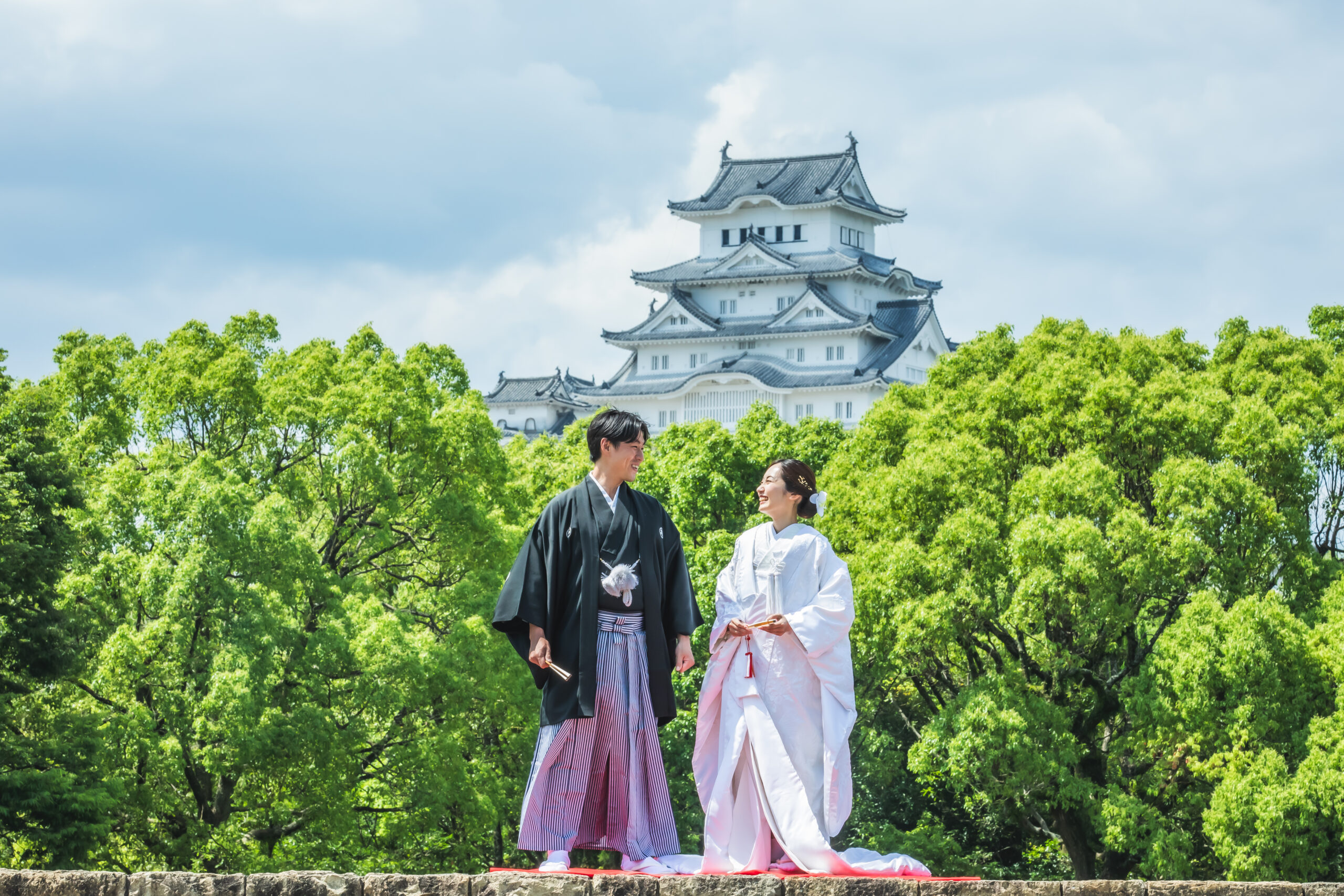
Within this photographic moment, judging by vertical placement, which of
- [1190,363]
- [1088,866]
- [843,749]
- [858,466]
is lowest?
[1088,866]

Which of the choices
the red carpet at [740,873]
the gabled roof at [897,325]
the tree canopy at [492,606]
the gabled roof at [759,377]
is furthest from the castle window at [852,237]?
the red carpet at [740,873]

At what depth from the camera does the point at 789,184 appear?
4753 centimetres

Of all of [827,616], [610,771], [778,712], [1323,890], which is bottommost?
[1323,890]

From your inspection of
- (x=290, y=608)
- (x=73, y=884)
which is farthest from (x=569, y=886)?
(x=290, y=608)

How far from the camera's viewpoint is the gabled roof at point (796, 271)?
146 feet

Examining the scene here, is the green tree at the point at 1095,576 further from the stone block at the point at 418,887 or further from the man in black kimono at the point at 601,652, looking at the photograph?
the stone block at the point at 418,887

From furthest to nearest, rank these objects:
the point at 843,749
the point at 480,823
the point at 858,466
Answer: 1. the point at 858,466
2. the point at 480,823
3. the point at 843,749

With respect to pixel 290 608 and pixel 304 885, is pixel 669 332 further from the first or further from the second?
pixel 304 885

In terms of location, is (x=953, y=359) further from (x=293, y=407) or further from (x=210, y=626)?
(x=210, y=626)

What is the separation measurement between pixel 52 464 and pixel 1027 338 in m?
10.9

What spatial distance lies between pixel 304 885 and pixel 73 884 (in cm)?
77

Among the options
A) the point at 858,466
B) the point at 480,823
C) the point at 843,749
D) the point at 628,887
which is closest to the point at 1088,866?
the point at 858,466

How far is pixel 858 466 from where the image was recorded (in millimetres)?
18594

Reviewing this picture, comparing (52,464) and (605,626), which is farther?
(52,464)
